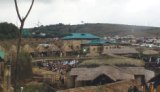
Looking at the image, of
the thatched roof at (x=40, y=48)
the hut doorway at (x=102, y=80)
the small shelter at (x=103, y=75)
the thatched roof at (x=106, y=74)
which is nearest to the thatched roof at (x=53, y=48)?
the thatched roof at (x=40, y=48)

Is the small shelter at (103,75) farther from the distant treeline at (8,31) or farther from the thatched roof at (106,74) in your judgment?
the distant treeline at (8,31)

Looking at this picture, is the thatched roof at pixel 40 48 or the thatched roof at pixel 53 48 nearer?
the thatched roof at pixel 40 48

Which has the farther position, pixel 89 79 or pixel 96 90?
pixel 89 79

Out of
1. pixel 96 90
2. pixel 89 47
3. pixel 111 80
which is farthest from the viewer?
pixel 89 47

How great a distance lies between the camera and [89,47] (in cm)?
6981

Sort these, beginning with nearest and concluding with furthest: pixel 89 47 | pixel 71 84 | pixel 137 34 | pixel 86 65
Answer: pixel 71 84 < pixel 86 65 < pixel 89 47 < pixel 137 34

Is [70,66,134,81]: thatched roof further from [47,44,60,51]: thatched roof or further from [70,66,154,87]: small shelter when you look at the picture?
[47,44,60,51]: thatched roof

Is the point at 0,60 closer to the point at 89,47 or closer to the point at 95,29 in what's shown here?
the point at 89,47

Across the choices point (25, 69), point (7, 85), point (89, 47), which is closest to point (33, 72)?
point (25, 69)

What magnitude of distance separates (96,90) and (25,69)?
1624 cm

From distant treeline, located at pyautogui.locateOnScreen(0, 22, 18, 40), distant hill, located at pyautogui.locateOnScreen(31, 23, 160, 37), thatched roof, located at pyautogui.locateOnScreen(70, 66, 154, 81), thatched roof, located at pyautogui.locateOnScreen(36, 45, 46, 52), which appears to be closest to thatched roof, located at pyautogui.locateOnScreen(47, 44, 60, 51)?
→ thatched roof, located at pyautogui.locateOnScreen(36, 45, 46, 52)

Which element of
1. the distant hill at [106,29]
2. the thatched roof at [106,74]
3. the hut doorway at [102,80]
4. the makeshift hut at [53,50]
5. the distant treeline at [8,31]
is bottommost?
the hut doorway at [102,80]

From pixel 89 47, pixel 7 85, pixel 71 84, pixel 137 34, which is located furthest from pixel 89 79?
pixel 137 34

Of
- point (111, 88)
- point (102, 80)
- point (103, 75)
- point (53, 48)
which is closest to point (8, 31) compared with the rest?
point (53, 48)
